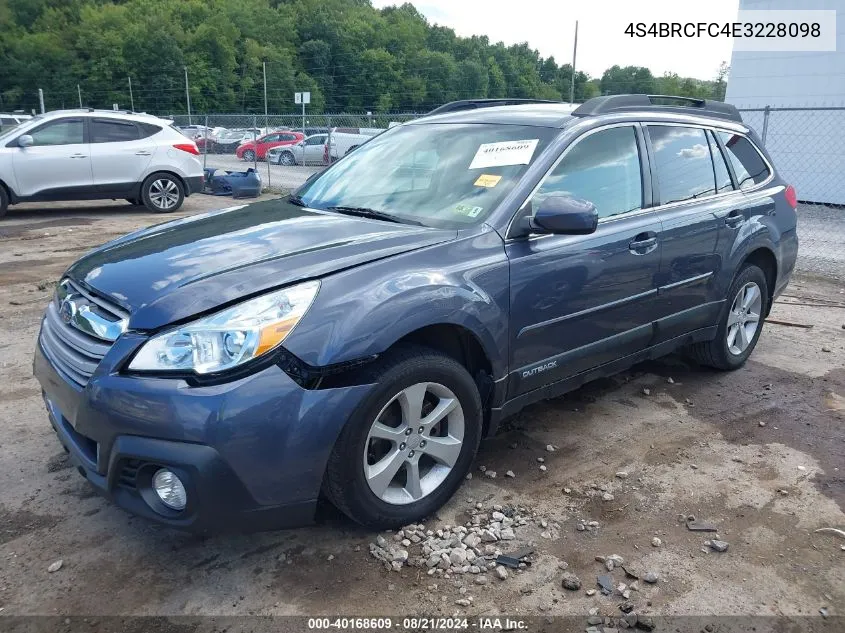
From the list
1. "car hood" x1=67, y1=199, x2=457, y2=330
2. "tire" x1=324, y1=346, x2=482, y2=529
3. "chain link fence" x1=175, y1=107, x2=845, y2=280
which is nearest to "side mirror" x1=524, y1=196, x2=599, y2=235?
"car hood" x1=67, y1=199, x2=457, y2=330

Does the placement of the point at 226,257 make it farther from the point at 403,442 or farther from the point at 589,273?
the point at 589,273

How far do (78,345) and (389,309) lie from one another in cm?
120

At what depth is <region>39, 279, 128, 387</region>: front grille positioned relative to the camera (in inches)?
103

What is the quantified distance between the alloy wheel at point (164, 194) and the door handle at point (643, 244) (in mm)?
10346

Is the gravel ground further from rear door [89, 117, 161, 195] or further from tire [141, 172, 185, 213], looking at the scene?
rear door [89, 117, 161, 195]

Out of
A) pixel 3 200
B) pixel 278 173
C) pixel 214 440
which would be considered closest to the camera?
Answer: pixel 214 440

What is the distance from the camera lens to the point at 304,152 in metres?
25.0

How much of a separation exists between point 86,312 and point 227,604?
4.06 ft

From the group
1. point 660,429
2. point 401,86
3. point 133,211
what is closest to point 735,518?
point 660,429

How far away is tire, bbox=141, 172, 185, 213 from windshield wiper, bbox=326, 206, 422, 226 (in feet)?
31.4

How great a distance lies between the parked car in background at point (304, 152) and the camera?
25342 mm

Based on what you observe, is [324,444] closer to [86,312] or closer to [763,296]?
[86,312]

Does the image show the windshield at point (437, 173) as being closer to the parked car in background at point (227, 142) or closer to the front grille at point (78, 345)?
the front grille at point (78, 345)

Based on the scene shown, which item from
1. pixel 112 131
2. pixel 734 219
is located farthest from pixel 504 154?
pixel 112 131
